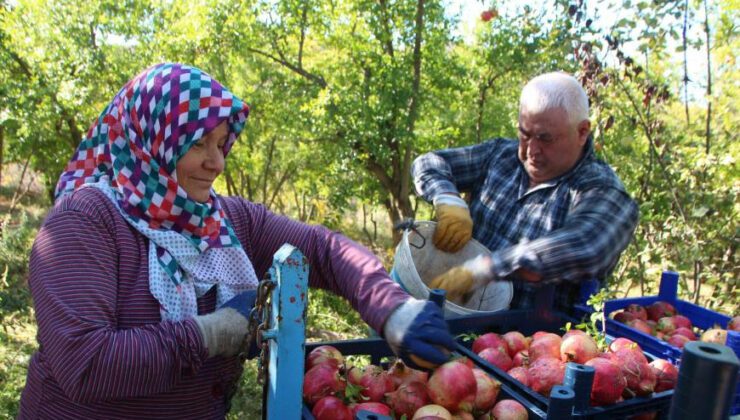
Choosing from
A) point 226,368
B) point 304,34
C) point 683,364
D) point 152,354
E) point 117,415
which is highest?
point 304,34

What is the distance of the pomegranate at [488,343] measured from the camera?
1.75 meters

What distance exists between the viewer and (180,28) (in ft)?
24.6

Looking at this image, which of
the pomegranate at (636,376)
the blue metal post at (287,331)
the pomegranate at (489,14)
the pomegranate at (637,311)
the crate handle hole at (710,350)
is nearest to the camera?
the crate handle hole at (710,350)

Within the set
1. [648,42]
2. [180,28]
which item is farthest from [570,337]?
[180,28]

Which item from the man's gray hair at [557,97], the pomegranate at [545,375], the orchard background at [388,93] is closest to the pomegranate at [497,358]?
the pomegranate at [545,375]

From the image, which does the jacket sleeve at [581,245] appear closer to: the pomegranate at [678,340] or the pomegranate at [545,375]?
the pomegranate at [678,340]

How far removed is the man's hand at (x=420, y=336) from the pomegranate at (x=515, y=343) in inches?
16.9

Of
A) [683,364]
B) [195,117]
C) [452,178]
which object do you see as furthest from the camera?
[452,178]

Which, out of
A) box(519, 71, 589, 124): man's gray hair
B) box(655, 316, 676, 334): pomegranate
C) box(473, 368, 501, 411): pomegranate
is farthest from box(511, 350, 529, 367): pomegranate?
box(519, 71, 589, 124): man's gray hair

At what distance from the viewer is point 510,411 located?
4.48 ft

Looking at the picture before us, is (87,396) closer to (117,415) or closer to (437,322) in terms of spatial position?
(117,415)

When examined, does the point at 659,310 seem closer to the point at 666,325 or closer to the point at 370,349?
the point at 666,325

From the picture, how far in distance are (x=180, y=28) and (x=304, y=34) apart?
1646 millimetres

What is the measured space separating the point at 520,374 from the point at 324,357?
530 millimetres
